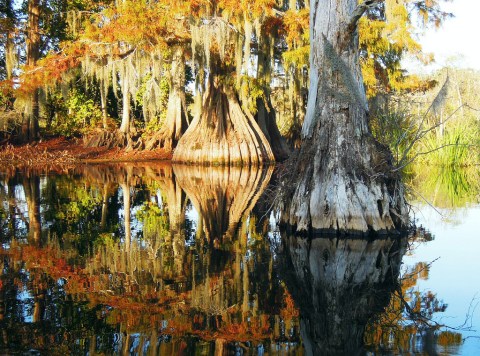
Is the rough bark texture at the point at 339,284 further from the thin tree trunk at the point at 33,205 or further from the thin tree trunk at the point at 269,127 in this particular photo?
the thin tree trunk at the point at 269,127

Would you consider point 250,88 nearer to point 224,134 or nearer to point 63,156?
point 224,134

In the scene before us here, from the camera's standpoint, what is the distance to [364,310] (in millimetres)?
4098

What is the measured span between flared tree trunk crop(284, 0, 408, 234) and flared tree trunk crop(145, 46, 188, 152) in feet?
48.1

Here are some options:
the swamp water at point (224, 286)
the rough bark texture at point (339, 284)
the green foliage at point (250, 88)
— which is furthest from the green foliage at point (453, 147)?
the rough bark texture at point (339, 284)

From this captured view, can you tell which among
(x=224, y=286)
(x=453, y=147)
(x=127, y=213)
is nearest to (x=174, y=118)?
(x=453, y=147)

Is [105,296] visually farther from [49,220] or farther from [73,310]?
[49,220]

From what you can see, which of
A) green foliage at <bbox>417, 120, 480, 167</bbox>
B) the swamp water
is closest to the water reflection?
the swamp water

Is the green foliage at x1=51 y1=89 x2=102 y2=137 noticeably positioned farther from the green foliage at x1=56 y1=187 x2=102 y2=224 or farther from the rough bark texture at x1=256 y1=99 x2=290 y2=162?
the green foliage at x1=56 y1=187 x2=102 y2=224

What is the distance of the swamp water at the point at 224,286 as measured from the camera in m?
3.46

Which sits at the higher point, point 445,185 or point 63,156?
point 63,156

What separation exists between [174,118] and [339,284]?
1911cm

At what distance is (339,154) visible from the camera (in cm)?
717

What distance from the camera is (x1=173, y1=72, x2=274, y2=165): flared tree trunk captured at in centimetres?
1906

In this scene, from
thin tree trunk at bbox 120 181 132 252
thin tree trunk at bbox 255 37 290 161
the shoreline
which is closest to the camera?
thin tree trunk at bbox 120 181 132 252
